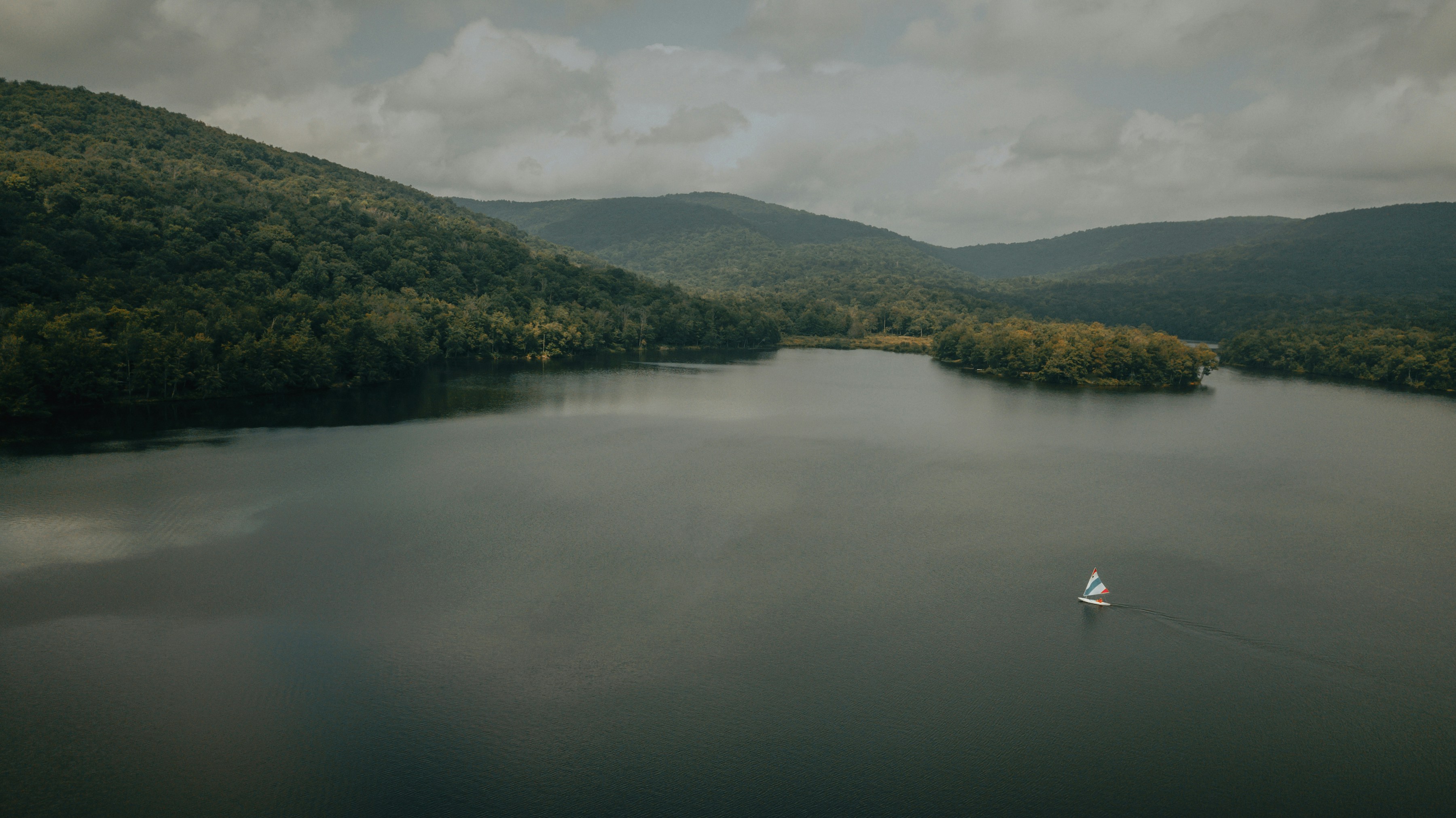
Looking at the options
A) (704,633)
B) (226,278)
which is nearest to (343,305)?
(226,278)

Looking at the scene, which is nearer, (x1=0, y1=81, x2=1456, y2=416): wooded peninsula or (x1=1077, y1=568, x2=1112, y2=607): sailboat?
(x1=1077, y1=568, x2=1112, y2=607): sailboat

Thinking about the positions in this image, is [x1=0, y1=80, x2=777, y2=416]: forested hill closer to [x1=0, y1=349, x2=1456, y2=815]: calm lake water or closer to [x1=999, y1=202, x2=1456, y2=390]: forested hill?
[x1=0, y1=349, x2=1456, y2=815]: calm lake water

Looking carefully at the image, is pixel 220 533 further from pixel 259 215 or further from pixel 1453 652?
pixel 259 215

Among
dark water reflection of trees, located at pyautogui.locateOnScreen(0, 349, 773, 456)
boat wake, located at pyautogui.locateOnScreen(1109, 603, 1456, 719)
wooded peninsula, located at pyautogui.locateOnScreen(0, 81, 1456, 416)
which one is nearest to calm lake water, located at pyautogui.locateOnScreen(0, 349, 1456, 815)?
boat wake, located at pyautogui.locateOnScreen(1109, 603, 1456, 719)

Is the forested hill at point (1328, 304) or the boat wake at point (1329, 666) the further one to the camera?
the forested hill at point (1328, 304)

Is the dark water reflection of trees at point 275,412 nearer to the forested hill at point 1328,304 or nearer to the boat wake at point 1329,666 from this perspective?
the boat wake at point 1329,666

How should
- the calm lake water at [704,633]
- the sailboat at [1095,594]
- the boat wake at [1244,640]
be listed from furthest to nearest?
the sailboat at [1095,594] → the boat wake at [1244,640] → the calm lake water at [704,633]

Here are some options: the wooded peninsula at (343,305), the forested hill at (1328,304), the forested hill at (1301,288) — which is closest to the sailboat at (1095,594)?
the wooded peninsula at (343,305)
